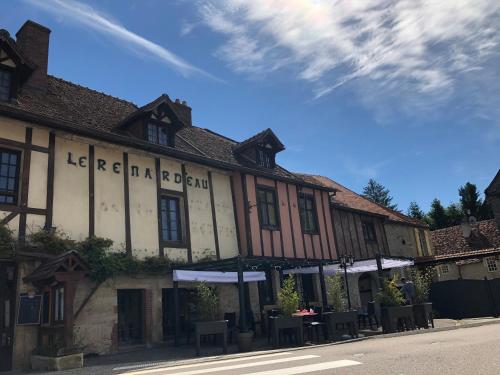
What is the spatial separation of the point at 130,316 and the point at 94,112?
20.5 ft

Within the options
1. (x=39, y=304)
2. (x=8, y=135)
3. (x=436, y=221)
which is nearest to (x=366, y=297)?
(x=39, y=304)

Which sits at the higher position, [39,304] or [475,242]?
[475,242]

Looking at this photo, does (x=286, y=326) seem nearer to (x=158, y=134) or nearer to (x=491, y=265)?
(x=158, y=134)

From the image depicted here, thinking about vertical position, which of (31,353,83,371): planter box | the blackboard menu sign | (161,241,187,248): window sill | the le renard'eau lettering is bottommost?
(31,353,83,371): planter box

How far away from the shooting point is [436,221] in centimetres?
4569

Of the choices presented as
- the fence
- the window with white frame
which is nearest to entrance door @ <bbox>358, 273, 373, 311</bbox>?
the fence

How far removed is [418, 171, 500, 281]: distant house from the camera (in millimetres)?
27188

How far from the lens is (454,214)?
4462cm

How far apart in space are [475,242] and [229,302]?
24.2 m

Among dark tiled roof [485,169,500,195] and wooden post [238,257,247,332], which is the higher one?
dark tiled roof [485,169,500,195]

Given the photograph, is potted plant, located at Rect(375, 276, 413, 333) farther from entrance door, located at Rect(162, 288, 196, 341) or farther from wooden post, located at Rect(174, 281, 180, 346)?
wooden post, located at Rect(174, 281, 180, 346)

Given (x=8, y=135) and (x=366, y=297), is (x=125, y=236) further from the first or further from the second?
(x=366, y=297)

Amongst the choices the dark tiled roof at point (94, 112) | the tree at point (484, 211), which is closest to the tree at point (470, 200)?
the tree at point (484, 211)

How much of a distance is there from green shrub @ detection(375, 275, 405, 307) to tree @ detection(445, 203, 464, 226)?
35.1m
